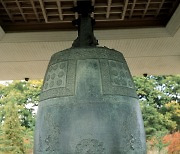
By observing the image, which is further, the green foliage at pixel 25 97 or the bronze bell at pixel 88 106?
the green foliage at pixel 25 97

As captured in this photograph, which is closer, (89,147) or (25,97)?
(89,147)

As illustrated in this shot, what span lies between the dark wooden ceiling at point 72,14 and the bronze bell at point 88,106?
123 cm

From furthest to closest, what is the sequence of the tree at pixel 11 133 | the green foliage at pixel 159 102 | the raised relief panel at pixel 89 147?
the green foliage at pixel 159 102, the tree at pixel 11 133, the raised relief panel at pixel 89 147

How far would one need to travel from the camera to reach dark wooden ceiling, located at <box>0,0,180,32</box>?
3311 millimetres

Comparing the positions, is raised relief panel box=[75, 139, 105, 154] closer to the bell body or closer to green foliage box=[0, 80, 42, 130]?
Answer: the bell body

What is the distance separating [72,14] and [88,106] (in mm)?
1680

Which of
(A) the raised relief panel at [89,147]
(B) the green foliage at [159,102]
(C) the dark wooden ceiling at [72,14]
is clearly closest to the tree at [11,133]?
(B) the green foliage at [159,102]

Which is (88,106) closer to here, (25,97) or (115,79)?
(115,79)

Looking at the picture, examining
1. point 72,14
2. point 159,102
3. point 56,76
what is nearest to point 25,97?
point 159,102

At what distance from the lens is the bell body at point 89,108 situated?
186 cm

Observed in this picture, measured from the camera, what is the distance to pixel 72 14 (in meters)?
3.41

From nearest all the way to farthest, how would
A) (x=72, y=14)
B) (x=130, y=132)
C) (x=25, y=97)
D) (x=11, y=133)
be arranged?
(x=130, y=132) → (x=72, y=14) → (x=11, y=133) → (x=25, y=97)

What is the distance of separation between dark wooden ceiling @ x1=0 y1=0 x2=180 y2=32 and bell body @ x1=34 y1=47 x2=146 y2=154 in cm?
127

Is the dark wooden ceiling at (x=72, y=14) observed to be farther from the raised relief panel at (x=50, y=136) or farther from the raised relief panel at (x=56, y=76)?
the raised relief panel at (x=50, y=136)
